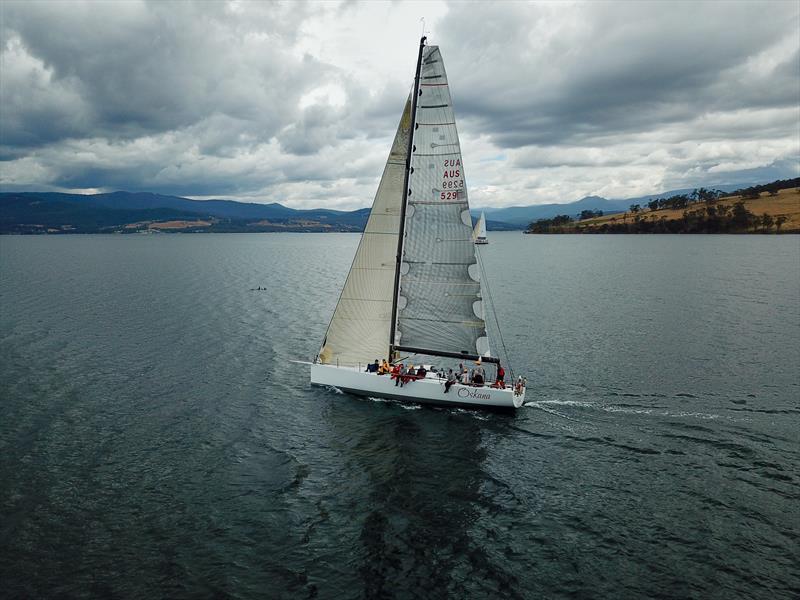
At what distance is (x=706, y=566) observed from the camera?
64.8 ft

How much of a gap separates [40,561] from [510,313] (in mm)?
57194

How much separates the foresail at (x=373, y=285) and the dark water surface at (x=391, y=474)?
388cm

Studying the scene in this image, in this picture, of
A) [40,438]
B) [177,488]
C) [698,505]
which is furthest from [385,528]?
[40,438]

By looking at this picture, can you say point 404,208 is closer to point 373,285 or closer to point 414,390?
point 373,285

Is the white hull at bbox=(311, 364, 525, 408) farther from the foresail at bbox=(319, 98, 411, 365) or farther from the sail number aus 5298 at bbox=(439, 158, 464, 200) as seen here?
the sail number aus 5298 at bbox=(439, 158, 464, 200)

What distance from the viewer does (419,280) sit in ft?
119

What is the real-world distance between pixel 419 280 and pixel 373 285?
354 centimetres

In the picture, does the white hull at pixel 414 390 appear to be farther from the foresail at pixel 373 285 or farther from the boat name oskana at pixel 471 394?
the foresail at pixel 373 285

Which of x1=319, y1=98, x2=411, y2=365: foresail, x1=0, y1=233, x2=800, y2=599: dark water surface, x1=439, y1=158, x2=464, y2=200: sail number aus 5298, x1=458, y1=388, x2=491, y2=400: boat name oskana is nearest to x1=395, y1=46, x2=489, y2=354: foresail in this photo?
x1=439, y1=158, x2=464, y2=200: sail number aus 5298

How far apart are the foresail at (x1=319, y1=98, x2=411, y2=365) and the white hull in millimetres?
1191

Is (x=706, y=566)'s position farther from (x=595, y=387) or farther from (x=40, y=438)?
(x=40, y=438)

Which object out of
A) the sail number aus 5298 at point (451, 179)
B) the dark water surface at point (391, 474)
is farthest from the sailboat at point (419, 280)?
the dark water surface at point (391, 474)

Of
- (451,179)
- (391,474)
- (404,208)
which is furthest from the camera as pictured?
(404,208)

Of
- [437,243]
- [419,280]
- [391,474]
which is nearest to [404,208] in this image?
[437,243]
